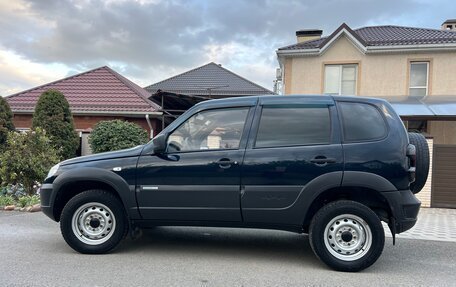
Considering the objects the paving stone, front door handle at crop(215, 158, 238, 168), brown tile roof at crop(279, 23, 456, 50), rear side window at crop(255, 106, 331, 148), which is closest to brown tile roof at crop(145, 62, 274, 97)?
brown tile roof at crop(279, 23, 456, 50)

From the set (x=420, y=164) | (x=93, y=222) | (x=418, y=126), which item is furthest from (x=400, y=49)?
(x=93, y=222)

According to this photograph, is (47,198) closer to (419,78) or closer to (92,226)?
(92,226)

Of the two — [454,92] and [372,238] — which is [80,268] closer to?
[372,238]

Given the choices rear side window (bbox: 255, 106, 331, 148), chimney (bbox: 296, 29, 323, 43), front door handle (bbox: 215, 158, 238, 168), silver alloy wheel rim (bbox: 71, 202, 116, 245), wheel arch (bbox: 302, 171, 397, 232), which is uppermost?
chimney (bbox: 296, 29, 323, 43)

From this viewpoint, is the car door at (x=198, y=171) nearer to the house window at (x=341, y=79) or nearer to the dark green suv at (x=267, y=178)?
the dark green suv at (x=267, y=178)

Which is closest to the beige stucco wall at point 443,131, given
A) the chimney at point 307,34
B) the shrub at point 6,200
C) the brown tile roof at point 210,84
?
the chimney at point 307,34

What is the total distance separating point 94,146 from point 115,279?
28.5 feet

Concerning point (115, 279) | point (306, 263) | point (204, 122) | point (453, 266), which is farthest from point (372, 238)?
point (115, 279)

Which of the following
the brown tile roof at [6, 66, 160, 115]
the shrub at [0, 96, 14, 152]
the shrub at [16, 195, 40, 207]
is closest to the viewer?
the shrub at [16, 195, 40, 207]

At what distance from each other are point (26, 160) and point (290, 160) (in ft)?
24.5

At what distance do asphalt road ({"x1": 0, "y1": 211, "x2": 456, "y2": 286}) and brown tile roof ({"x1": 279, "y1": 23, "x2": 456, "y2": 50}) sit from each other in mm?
10171

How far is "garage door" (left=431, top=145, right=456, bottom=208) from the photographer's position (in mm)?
11227

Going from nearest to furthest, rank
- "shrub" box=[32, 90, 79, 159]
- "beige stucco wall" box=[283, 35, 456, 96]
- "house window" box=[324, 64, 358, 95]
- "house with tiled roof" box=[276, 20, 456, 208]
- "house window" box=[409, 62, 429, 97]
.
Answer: "shrub" box=[32, 90, 79, 159], "house with tiled roof" box=[276, 20, 456, 208], "beige stucco wall" box=[283, 35, 456, 96], "house window" box=[409, 62, 429, 97], "house window" box=[324, 64, 358, 95]

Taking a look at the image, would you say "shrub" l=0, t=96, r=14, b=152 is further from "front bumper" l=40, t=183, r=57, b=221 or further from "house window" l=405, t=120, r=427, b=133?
"house window" l=405, t=120, r=427, b=133
